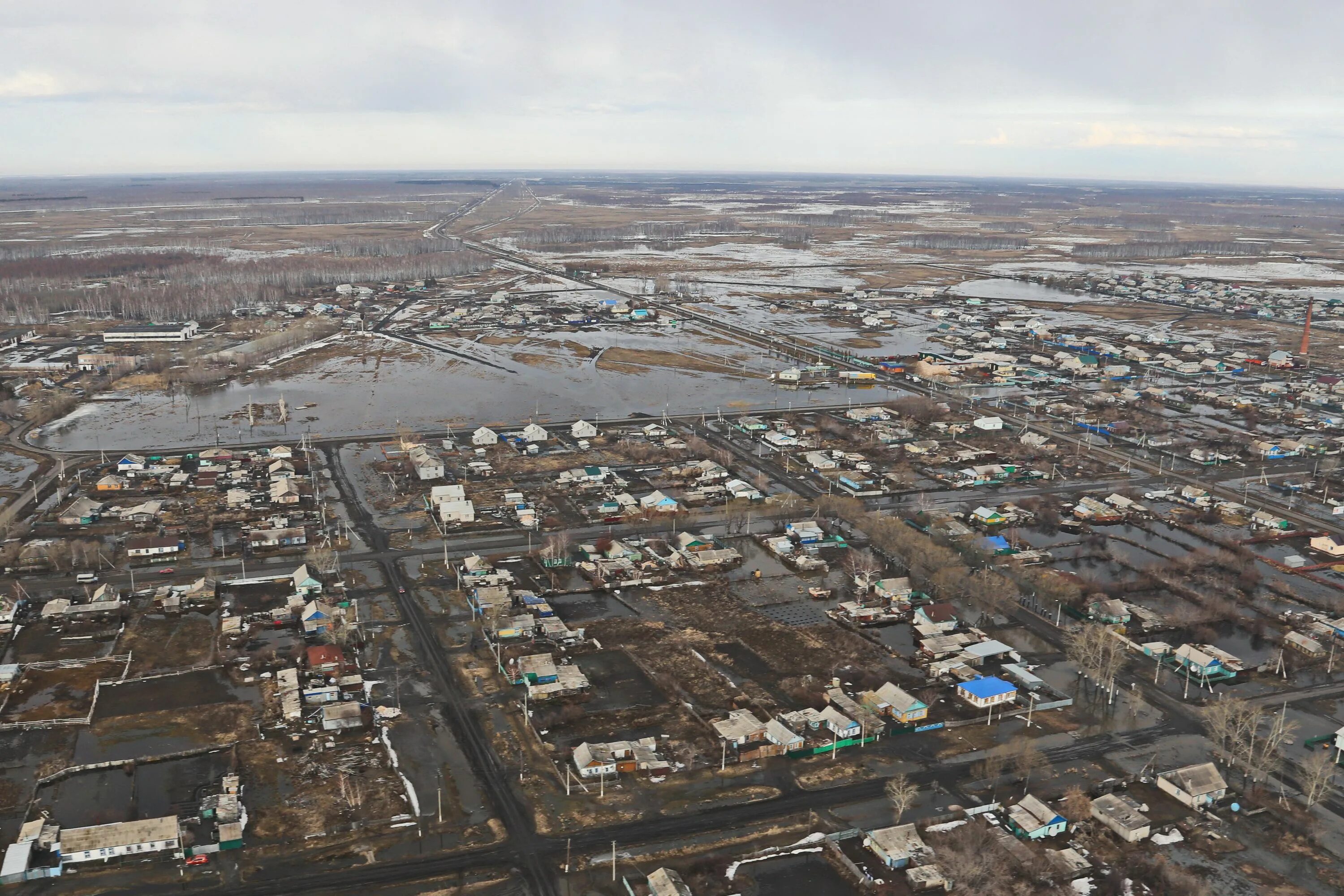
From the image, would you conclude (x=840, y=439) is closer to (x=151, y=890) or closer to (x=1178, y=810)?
(x=1178, y=810)

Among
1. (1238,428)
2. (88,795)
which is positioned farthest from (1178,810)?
(1238,428)

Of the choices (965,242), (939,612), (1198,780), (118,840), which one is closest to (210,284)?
(118,840)

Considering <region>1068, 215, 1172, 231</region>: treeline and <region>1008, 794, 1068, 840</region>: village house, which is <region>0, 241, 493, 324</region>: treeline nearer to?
<region>1008, 794, 1068, 840</region>: village house

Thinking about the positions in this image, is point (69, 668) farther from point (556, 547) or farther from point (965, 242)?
point (965, 242)

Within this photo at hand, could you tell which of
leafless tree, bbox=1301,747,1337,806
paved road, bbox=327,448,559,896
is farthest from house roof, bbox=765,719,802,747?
leafless tree, bbox=1301,747,1337,806

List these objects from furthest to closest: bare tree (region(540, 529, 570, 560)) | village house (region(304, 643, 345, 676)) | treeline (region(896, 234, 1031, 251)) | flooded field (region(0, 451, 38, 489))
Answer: treeline (region(896, 234, 1031, 251)), flooded field (region(0, 451, 38, 489)), bare tree (region(540, 529, 570, 560)), village house (region(304, 643, 345, 676))

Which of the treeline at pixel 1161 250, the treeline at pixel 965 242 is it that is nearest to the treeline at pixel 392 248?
the treeline at pixel 965 242

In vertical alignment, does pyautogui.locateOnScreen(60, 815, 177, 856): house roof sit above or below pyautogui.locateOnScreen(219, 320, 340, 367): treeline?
below
